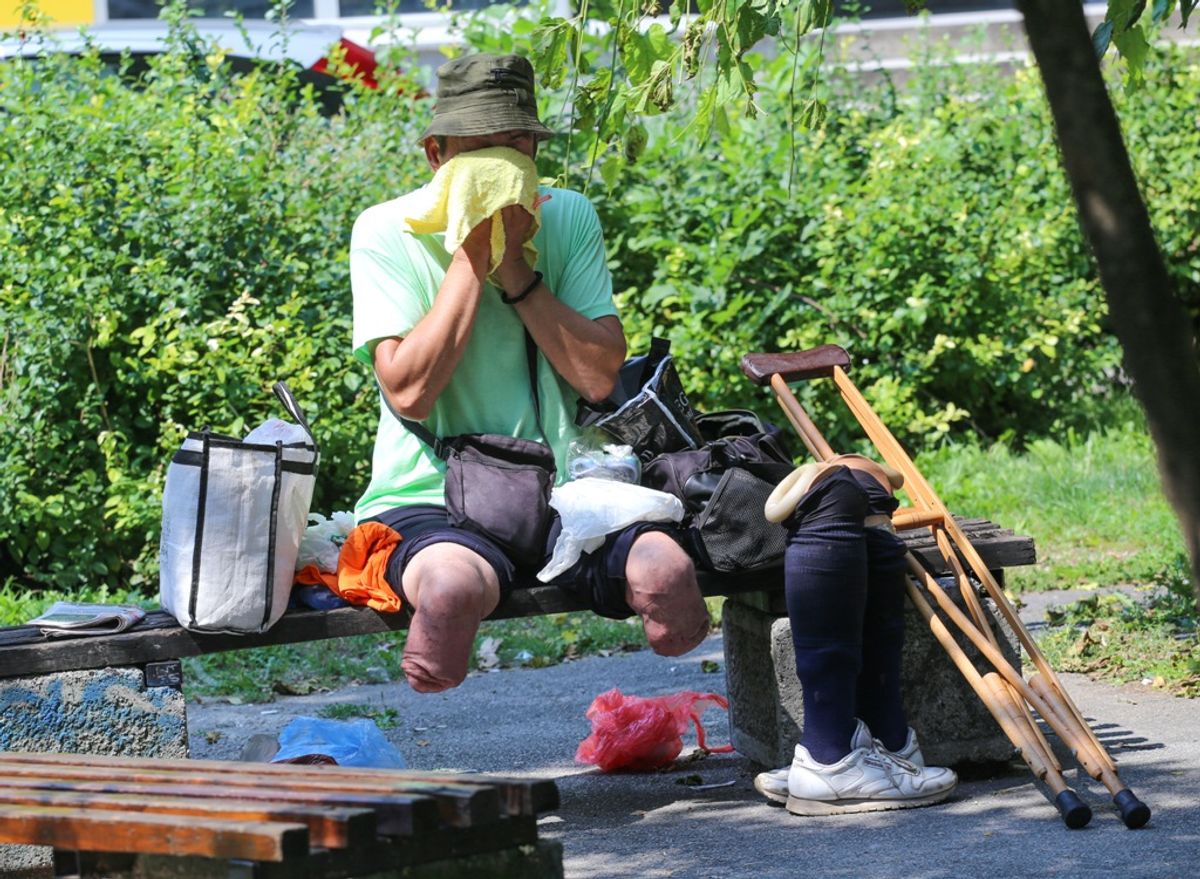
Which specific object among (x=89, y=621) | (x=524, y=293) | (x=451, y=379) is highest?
(x=524, y=293)

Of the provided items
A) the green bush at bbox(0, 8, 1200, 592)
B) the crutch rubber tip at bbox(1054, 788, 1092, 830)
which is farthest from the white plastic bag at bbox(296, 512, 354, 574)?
the green bush at bbox(0, 8, 1200, 592)

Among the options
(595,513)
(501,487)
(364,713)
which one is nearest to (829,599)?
(595,513)

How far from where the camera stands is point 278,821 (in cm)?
241

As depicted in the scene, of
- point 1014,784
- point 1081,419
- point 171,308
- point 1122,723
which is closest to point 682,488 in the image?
point 1014,784

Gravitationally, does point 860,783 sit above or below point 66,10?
below

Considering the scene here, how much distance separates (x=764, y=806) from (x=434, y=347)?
1.33 m

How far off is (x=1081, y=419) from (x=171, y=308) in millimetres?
4750

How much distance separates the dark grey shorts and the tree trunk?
7.74 ft

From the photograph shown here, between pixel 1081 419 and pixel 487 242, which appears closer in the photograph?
pixel 487 242

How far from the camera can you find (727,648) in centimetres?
463

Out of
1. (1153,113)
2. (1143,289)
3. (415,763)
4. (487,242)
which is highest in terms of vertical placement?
→ (1153,113)

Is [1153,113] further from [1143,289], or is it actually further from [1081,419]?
[1143,289]

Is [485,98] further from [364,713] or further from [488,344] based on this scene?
[364,713]

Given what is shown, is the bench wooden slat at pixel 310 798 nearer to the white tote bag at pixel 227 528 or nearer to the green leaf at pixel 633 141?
the white tote bag at pixel 227 528
